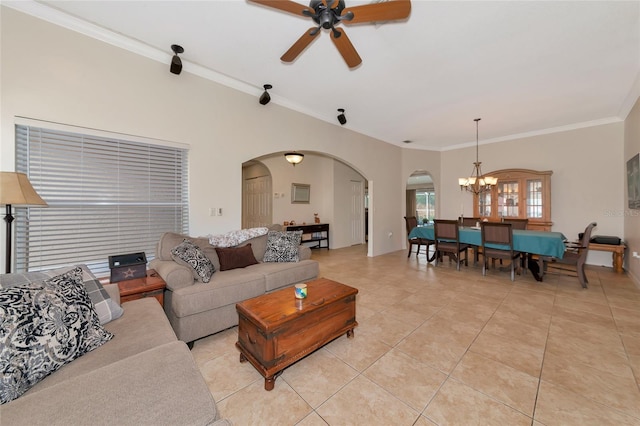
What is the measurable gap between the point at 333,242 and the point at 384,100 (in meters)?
4.03

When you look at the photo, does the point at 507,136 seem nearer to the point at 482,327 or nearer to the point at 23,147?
the point at 482,327

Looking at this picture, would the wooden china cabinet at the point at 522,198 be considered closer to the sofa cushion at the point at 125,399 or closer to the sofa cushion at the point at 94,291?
the sofa cushion at the point at 125,399

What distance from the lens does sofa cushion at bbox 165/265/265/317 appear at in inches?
83.0

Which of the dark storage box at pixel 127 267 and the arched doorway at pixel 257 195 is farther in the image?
the arched doorway at pixel 257 195

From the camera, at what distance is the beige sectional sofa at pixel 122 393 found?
0.85 metres

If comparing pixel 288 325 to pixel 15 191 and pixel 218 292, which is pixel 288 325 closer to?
pixel 218 292

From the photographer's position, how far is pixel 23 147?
217 cm

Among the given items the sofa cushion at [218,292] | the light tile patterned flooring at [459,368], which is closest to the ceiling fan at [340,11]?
the sofa cushion at [218,292]

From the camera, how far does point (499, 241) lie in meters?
3.97

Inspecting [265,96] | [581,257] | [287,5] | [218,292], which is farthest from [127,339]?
[581,257]

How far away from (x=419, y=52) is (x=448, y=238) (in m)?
3.25

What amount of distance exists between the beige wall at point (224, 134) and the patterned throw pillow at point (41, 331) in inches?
61.6

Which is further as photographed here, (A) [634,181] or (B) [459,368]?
(A) [634,181]

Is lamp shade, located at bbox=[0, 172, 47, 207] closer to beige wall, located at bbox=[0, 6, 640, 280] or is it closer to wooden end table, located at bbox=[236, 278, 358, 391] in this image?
beige wall, located at bbox=[0, 6, 640, 280]
